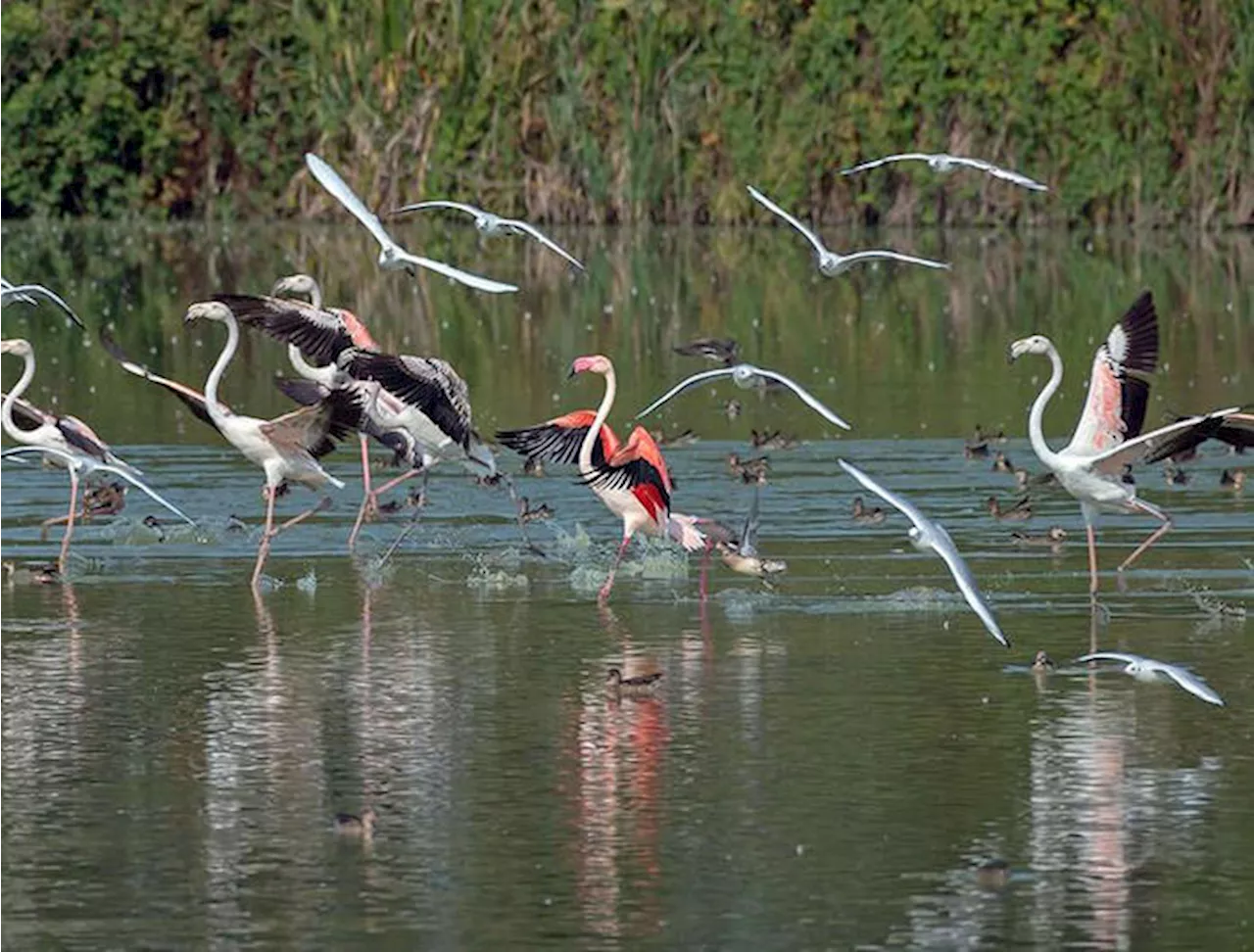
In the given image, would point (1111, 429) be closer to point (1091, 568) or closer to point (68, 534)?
point (1091, 568)

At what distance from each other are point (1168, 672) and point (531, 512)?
559 centimetres

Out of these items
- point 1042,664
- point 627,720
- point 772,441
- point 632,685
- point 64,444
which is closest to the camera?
point 627,720

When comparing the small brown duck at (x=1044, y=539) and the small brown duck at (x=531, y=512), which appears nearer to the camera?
the small brown duck at (x=1044, y=539)

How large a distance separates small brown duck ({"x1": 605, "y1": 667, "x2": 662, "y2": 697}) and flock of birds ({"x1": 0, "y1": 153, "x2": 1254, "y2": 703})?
179 cm

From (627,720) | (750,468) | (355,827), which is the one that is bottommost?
(355,827)

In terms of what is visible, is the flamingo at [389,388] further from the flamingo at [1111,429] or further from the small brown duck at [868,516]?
the flamingo at [1111,429]

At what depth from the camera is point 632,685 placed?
1205 cm

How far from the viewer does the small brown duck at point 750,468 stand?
704 inches

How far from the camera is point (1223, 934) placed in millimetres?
8773

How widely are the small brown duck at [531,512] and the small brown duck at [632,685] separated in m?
3.87

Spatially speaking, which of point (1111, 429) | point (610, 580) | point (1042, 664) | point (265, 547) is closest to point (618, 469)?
point (610, 580)

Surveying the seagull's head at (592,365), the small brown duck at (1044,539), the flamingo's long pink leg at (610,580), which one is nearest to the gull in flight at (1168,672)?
the flamingo's long pink leg at (610,580)

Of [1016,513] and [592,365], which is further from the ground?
[592,365]

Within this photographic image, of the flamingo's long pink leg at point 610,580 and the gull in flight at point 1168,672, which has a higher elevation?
the flamingo's long pink leg at point 610,580
